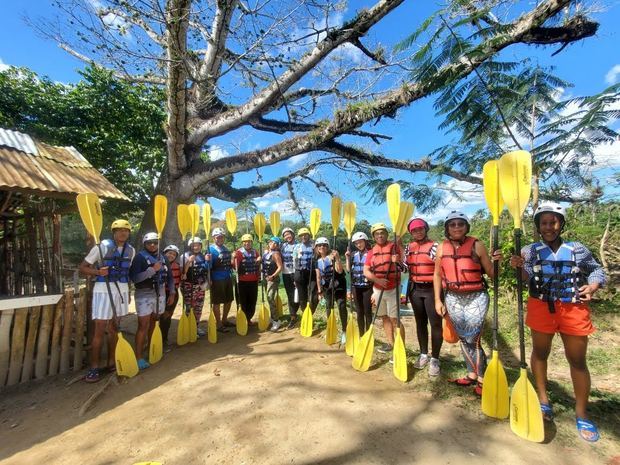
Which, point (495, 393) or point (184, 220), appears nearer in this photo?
point (495, 393)

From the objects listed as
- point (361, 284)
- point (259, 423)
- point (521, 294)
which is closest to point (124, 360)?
point (259, 423)

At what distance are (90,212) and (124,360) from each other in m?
2.01

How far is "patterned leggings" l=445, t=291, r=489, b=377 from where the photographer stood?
3039mm

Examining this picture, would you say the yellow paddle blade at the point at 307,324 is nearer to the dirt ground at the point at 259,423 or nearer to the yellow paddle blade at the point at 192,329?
the dirt ground at the point at 259,423

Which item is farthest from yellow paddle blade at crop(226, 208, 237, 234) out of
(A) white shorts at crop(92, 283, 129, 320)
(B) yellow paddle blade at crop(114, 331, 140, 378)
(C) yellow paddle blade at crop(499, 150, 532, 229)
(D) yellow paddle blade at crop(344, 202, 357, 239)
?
(C) yellow paddle blade at crop(499, 150, 532, 229)

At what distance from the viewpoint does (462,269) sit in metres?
3.05

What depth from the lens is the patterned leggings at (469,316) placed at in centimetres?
304

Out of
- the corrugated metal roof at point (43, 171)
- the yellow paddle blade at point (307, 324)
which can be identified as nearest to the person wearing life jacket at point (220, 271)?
the yellow paddle blade at point (307, 324)

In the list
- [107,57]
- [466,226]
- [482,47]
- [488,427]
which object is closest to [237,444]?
[488,427]

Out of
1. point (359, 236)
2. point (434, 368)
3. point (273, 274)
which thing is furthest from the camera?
point (273, 274)

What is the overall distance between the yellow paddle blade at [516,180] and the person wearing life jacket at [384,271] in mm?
1452

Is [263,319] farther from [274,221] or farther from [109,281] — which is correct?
[109,281]

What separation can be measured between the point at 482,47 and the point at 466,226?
2987 millimetres

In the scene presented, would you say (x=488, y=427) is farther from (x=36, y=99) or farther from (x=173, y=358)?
(x=36, y=99)
